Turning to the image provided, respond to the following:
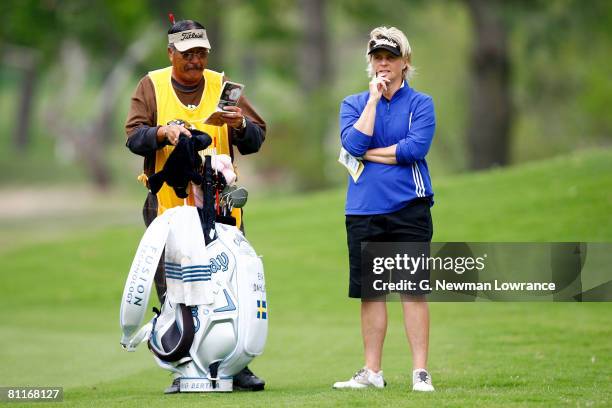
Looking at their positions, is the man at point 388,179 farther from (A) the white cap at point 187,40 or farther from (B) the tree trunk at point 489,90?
(B) the tree trunk at point 489,90

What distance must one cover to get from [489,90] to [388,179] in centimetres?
A: 2081

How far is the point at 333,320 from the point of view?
15.2 m

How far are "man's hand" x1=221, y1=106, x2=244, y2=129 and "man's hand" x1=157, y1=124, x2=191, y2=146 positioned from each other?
268 mm

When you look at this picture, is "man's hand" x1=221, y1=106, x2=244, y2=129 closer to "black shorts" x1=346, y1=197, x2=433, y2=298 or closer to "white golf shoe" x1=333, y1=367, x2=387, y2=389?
"black shorts" x1=346, y1=197, x2=433, y2=298

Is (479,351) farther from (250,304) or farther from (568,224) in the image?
(568,224)

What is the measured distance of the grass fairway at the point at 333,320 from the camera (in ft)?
26.0

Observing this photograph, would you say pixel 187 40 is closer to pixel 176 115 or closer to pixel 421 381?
pixel 176 115

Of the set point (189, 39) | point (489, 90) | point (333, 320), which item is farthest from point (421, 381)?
point (489, 90)

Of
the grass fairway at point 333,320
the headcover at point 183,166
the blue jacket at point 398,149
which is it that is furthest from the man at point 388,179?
the headcover at point 183,166

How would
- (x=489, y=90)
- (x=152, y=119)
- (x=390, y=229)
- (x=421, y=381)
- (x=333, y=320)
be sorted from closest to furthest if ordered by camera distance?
(x=421, y=381), (x=390, y=229), (x=152, y=119), (x=333, y=320), (x=489, y=90)


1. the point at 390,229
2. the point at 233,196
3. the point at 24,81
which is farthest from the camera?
the point at 24,81

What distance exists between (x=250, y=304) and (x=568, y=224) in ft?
37.2

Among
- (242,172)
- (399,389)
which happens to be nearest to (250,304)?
(399,389)

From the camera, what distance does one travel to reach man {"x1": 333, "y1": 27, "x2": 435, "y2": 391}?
24.7ft
